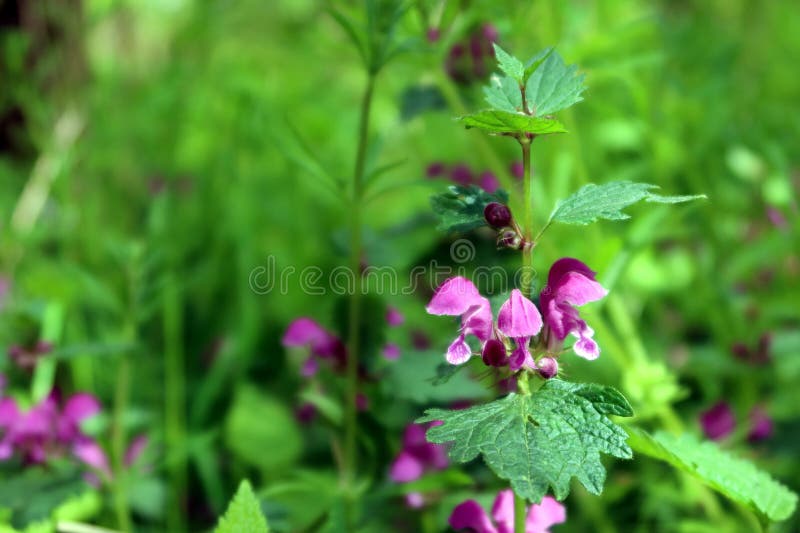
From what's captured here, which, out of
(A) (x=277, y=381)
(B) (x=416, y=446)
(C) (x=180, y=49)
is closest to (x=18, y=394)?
(A) (x=277, y=381)

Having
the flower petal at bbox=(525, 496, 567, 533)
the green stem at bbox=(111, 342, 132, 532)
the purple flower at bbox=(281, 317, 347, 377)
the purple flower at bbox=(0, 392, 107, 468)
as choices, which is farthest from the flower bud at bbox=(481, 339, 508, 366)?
the purple flower at bbox=(0, 392, 107, 468)

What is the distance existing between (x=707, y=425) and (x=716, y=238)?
24.7 inches

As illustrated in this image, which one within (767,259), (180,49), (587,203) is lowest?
(767,259)

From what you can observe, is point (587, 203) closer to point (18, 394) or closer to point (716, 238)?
point (18, 394)

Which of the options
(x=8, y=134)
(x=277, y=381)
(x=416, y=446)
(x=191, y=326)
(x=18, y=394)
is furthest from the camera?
(x=8, y=134)

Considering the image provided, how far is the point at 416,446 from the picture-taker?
1.21m

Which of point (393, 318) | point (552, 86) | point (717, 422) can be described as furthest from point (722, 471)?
point (717, 422)

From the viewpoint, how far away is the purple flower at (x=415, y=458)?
1.13 meters

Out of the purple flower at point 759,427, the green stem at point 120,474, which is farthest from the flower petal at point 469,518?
the purple flower at point 759,427

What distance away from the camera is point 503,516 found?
0.81m

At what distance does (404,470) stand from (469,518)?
346mm

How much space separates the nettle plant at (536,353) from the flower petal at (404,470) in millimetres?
→ 325

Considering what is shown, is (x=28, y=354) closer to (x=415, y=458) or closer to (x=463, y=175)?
(x=415, y=458)

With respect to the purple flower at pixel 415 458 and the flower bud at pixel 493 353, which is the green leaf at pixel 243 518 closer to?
the flower bud at pixel 493 353
